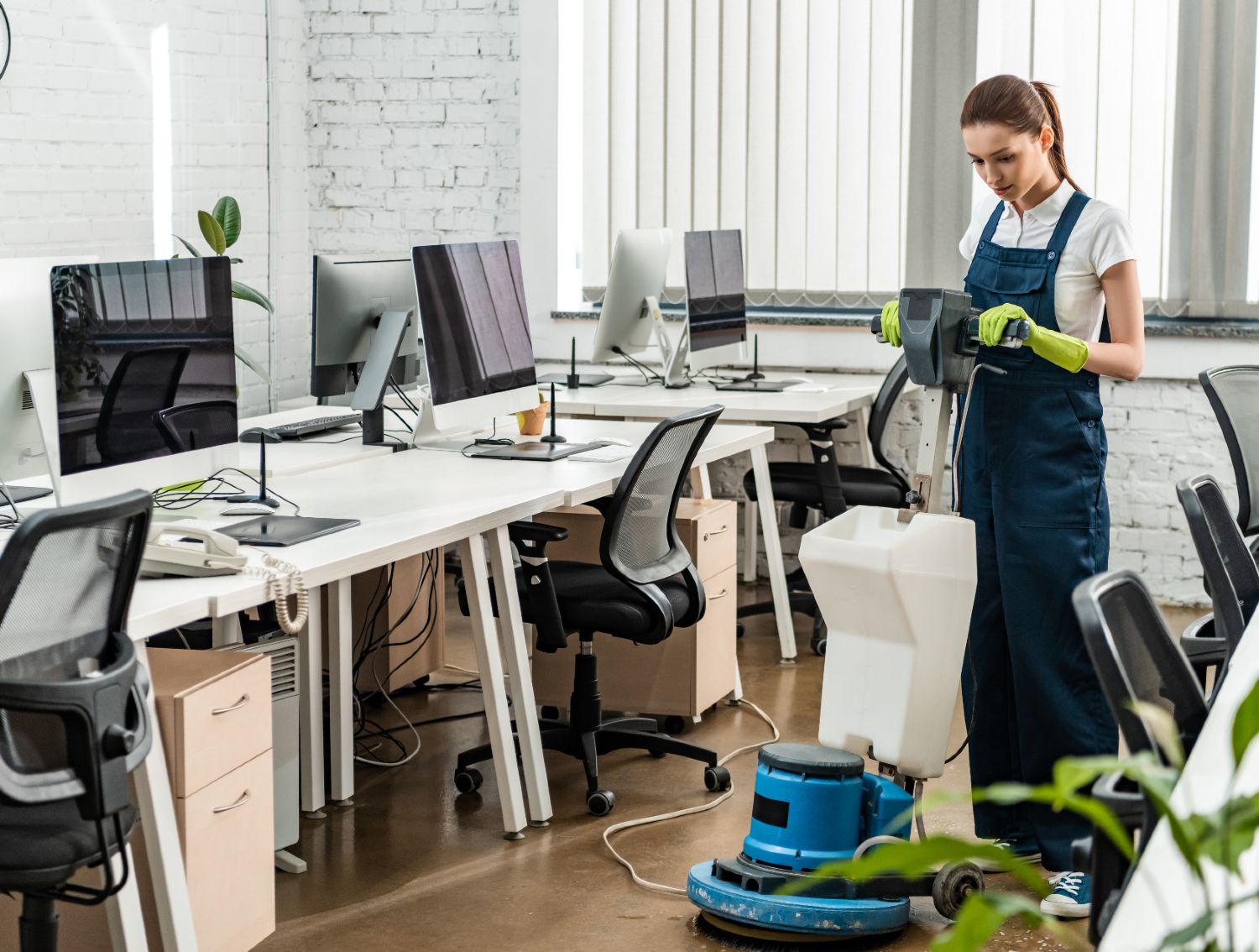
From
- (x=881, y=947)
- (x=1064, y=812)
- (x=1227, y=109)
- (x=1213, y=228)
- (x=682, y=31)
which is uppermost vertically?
(x=682, y=31)

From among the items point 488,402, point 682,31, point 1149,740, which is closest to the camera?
point 1149,740

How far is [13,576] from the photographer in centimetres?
187

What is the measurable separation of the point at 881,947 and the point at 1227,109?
12.0ft

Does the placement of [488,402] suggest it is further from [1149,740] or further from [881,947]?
[1149,740]

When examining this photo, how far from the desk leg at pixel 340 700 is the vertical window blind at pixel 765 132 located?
285 centimetres

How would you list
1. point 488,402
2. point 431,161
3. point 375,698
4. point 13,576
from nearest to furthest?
point 13,576 → point 488,402 → point 375,698 → point 431,161

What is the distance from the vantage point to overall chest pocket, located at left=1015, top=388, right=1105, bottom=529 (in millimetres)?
2816

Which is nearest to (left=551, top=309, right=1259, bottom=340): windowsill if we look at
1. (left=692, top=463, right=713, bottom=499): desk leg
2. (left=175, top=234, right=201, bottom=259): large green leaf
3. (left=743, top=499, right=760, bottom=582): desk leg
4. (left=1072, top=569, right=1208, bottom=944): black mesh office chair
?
(left=743, top=499, right=760, bottom=582): desk leg

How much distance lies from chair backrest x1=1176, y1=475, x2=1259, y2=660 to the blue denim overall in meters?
0.42

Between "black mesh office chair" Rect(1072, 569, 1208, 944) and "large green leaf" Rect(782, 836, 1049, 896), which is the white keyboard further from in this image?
"large green leaf" Rect(782, 836, 1049, 896)

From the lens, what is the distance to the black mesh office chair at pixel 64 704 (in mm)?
1896

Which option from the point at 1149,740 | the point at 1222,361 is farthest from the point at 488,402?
the point at 1222,361

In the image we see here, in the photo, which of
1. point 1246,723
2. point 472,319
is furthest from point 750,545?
point 1246,723

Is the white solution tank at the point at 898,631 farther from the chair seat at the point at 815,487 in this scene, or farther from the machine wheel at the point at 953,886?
the chair seat at the point at 815,487
